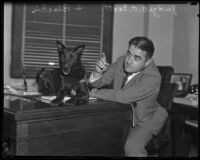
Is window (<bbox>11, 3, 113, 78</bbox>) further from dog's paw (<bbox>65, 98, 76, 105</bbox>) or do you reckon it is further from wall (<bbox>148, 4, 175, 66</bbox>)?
dog's paw (<bbox>65, 98, 76, 105</bbox>)

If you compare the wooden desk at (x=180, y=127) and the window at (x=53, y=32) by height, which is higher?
the window at (x=53, y=32)

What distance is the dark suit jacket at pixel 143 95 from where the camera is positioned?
1783 millimetres

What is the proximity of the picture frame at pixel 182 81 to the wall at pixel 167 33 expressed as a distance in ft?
0.33

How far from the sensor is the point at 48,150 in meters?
1.28

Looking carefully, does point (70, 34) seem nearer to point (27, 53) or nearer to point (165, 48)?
point (27, 53)

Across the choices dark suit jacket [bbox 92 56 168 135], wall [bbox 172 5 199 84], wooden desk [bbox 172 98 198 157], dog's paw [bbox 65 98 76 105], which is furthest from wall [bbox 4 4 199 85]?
dog's paw [bbox 65 98 76 105]

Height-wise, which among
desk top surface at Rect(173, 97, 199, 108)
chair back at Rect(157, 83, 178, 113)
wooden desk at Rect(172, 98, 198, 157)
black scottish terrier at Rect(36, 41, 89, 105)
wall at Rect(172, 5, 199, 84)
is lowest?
wooden desk at Rect(172, 98, 198, 157)

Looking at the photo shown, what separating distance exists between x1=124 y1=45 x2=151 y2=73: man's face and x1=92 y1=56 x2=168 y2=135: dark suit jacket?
5cm

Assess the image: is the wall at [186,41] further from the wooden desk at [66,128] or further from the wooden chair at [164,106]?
the wooden desk at [66,128]

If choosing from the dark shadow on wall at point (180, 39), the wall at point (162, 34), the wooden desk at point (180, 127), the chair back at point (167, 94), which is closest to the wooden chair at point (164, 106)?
the chair back at point (167, 94)

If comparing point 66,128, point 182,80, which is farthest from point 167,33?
point 66,128

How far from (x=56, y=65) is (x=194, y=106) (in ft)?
4.73

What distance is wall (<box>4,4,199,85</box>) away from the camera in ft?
10.5

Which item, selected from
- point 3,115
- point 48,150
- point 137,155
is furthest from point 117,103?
point 3,115
